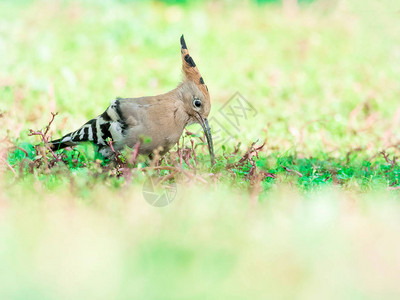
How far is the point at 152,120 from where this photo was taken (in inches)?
145

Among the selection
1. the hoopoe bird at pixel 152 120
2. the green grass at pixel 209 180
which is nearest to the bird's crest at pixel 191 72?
the hoopoe bird at pixel 152 120

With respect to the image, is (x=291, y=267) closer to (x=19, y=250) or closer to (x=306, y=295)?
(x=306, y=295)

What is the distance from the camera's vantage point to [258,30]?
33.2ft

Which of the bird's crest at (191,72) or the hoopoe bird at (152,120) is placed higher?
the bird's crest at (191,72)

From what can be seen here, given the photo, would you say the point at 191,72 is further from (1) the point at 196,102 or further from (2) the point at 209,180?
(2) the point at 209,180

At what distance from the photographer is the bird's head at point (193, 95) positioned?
3881 mm

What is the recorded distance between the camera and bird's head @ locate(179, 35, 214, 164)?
12.7 feet

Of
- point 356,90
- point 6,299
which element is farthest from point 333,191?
point 356,90

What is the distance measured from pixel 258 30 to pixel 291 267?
8173 mm

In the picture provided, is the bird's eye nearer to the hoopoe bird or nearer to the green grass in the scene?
the hoopoe bird

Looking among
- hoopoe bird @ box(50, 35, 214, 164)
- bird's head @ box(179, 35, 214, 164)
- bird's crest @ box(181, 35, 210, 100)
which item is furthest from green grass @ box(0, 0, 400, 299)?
bird's crest @ box(181, 35, 210, 100)

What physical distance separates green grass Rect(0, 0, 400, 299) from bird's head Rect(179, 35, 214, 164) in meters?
0.26

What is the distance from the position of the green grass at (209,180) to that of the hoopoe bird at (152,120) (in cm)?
12

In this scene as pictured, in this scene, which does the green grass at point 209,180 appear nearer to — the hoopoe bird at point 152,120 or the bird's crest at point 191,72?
the hoopoe bird at point 152,120
